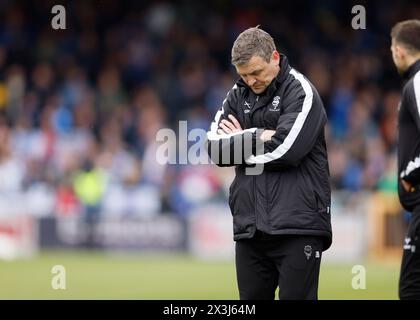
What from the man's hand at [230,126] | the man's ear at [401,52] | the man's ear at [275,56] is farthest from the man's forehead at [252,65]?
the man's ear at [401,52]

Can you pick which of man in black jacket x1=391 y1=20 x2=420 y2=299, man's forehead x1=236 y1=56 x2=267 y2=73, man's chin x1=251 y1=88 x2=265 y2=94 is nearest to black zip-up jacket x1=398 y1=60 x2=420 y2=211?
man in black jacket x1=391 y1=20 x2=420 y2=299

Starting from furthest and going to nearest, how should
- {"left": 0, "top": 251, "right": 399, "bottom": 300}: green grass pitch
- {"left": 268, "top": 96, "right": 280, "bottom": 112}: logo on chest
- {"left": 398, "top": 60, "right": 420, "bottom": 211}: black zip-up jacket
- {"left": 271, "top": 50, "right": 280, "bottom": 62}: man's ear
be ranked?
{"left": 0, "top": 251, "right": 399, "bottom": 300}: green grass pitch, {"left": 398, "top": 60, "right": 420, "bottom": 211}: black zip-up jacket, {"left": 268, "top": 96, "right": 280, "bottom": 112}: logo on chest, {"left": 271, "top": 50, "right": 280, "bottom": 62}: man's ear

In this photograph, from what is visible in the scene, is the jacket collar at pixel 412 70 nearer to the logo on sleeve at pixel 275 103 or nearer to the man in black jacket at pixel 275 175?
the man in black jacket at pixel 275 175

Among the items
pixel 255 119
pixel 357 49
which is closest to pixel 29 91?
pixel 357 49

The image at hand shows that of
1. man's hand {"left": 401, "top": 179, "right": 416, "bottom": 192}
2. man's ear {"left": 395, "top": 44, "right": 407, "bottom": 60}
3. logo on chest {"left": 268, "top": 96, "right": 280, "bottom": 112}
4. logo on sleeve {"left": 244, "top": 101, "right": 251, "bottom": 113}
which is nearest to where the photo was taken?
logo on chest {"left": 268, "top": 96, "right": 280, "bottom": 112}

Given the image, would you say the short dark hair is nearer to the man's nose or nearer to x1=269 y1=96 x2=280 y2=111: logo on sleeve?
x1=269 y1=96 x2=280 y2=111: logo on sleeve

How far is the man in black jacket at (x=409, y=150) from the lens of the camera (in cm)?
774

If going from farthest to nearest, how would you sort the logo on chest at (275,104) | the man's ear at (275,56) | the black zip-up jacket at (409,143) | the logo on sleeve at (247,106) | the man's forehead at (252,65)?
the black zip-up jacket at (409,143) < the logo on sleeve at (247,106) < the logo on chest at (275,104) < the man's ear at (275,56) < the man's forehead at (252,65)

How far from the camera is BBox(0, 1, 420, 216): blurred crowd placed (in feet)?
64.1

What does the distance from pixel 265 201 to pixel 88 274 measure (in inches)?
354

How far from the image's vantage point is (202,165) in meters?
19.5

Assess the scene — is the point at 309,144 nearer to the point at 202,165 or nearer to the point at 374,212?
the point at 374,212

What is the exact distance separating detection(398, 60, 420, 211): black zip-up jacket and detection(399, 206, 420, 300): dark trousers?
0.13 meters

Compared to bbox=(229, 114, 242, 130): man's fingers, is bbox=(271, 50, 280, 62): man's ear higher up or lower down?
higher up
